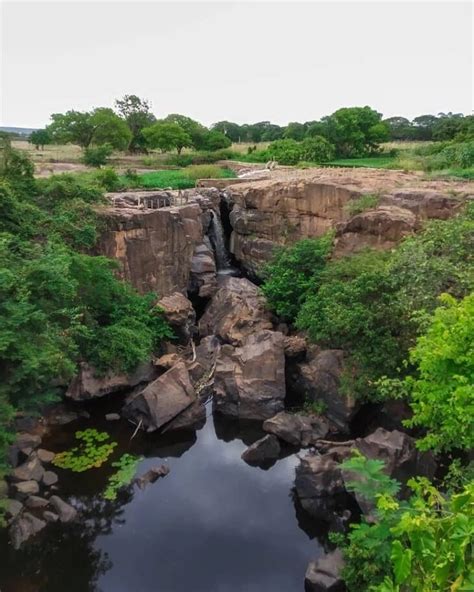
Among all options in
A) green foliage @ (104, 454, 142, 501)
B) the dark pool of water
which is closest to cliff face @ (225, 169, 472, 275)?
the dark pool of water

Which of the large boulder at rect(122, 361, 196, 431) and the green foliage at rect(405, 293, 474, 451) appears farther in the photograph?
the large boulder at rect(122, 361, 196, 431)

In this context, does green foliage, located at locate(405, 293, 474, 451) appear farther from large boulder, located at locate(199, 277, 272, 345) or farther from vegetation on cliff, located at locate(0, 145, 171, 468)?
large boulder, located at locate(199, 277, 272, 345)

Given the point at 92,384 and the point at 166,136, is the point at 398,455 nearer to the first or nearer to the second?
the point at 92,384

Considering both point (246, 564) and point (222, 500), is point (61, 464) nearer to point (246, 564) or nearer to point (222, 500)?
point (222, 500)

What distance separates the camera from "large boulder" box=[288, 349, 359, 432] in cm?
1430

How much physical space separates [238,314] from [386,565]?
11291mm

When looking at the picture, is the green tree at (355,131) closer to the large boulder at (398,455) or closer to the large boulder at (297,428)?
the large boulder at (297,428)

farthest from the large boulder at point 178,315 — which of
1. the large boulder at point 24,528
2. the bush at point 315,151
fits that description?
the bush at point 315,151

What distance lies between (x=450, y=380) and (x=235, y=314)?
37.1 feet

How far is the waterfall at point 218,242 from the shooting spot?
80.3 feet

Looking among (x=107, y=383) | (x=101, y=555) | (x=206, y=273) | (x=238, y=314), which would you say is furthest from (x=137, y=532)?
(x=206, y=273)

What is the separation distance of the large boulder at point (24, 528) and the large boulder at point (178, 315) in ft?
28.4

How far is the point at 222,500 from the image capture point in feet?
40.2

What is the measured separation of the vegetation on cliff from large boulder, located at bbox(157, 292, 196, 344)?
0.34 m
